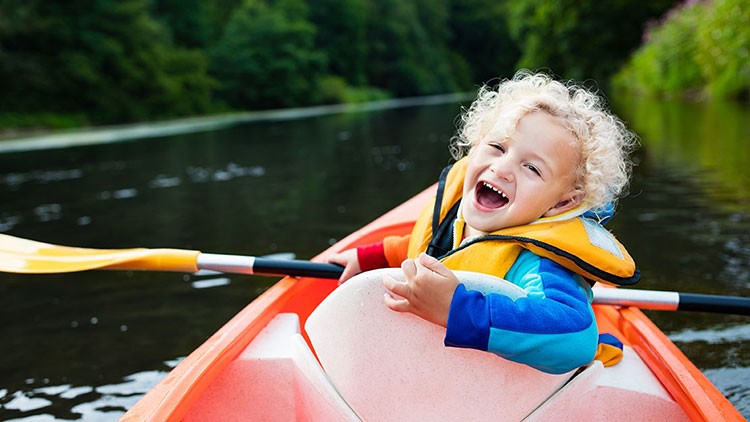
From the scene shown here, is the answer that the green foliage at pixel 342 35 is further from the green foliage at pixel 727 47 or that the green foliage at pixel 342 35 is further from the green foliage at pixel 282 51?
the green foliage at pixel 727 47

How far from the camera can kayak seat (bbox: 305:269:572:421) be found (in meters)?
1.47

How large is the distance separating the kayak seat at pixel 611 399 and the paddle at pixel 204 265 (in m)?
0.46

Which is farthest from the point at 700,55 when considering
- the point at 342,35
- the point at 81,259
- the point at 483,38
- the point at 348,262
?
the point at 483,38

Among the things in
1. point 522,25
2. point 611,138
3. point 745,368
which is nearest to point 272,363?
point 611,138

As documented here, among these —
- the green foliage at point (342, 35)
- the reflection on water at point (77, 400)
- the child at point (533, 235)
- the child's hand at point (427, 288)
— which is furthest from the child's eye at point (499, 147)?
the green foliage at point (342, 35)

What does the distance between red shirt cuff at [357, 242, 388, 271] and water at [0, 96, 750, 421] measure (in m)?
0.91

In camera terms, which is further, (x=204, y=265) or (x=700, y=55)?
(x=700, y=55)

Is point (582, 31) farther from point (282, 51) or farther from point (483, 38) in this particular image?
point (483, 38)

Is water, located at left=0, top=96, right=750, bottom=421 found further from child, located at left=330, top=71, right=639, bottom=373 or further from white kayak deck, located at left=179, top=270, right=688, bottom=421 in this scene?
child, located at left=330, top=71, right=639, bottom=373

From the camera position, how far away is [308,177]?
7695 millimetres

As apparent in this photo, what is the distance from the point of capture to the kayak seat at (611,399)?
1.59 m

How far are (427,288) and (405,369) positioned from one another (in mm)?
252

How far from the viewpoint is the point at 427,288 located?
1.33 meters

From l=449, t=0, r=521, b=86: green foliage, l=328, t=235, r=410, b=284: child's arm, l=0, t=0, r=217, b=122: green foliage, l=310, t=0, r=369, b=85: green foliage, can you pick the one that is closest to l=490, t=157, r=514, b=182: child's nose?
l=328, t=235, r=410, b=284: child's arm
